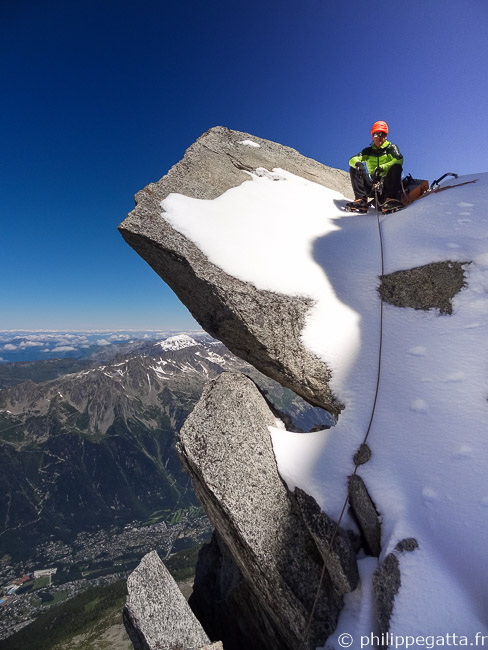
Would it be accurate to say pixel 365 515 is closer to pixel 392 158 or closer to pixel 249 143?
pixel 392 158

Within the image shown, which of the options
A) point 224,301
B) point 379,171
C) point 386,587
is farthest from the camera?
point 379,171

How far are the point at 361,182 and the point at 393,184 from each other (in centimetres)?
149

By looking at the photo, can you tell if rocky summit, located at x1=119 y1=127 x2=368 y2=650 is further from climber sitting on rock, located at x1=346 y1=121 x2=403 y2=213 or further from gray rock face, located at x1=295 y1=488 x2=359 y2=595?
climber sitting on rock, located at x1=346 y1=121 x2=403 y2=213

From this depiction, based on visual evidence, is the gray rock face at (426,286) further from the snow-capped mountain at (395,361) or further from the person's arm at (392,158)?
the person's arm at (392,158)

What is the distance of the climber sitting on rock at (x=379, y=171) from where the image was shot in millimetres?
15305

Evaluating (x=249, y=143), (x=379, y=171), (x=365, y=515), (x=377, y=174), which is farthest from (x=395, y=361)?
(x=249, y=143)

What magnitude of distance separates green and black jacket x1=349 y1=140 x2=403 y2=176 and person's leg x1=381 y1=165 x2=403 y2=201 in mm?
218

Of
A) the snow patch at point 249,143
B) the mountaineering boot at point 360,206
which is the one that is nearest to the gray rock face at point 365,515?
the mountaineering boot at point 360,206

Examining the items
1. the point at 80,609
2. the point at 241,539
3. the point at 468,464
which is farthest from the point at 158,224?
the point at 80,609

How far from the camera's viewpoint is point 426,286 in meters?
9.85

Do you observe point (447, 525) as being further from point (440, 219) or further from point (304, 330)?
point (440, 219)

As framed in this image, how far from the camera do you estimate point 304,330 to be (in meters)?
10.0

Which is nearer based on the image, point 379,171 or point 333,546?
point 333,546

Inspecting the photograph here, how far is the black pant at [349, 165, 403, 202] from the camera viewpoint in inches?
606
